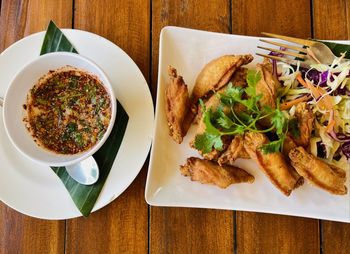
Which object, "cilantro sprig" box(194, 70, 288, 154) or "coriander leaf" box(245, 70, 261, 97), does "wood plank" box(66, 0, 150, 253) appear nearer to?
"cilantro sprig" box(194, 70, 288, 154)

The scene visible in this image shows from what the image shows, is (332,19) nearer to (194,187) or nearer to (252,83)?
(252,83)

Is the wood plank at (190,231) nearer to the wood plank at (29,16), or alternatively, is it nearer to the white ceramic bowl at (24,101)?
the white ceramic bowl at (24,101)

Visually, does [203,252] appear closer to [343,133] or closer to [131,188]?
[131,188]

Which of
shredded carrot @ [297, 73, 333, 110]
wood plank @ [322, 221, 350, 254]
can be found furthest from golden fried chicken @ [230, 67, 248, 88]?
wood plank @ [322, 221, 350, 254]

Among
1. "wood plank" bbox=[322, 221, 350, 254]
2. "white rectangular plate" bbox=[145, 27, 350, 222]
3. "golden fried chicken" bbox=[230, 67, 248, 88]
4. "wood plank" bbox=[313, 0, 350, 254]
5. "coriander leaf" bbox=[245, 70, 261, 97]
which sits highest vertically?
"wood plank" bbox=[313, 0, 350, 254]

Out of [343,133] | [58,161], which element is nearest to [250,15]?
[343,133]

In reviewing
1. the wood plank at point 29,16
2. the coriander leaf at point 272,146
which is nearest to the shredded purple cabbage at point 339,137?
the coriander leaf at point 272,146

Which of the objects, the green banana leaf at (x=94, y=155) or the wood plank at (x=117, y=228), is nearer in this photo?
the green banana leaf at (x=94, y=155)
